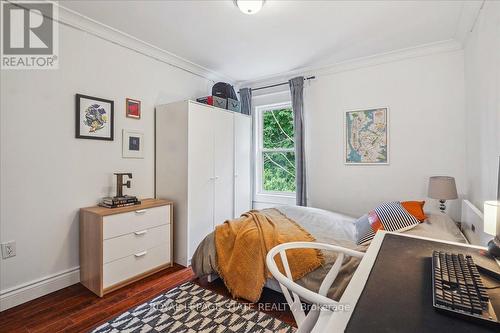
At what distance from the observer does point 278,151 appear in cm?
386

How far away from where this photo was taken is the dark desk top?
61 centimetres

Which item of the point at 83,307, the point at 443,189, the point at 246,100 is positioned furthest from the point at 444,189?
the point at 83,307

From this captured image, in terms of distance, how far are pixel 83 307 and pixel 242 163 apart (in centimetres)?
237

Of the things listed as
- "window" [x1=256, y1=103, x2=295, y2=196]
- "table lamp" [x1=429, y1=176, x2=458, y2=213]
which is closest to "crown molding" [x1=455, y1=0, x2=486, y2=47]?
"table lamp" [x1=429, y1=176, x2=458, y2=213]

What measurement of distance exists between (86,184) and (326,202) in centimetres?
287

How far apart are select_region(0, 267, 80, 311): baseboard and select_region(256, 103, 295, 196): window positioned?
2628mm

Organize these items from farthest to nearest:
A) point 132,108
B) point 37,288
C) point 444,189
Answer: point 132,108 < point 444,189 < point 37,288

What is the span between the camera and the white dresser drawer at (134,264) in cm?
219

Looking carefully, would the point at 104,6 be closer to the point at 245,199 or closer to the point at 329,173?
the point at 245,199

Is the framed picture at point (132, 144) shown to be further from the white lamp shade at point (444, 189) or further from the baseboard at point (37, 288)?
the white lamp shade at point (444, 189)

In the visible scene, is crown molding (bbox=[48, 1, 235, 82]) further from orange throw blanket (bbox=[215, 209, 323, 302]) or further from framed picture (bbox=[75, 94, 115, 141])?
orange throw blanket (bbox=[215, 209, 323, 302])

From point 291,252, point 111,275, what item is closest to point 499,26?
point 291,252

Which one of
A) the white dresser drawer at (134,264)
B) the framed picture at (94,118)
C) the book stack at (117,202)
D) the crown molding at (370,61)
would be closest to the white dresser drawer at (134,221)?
the book stack at (117,202)

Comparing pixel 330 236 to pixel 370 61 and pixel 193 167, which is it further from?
pixel 370 61
